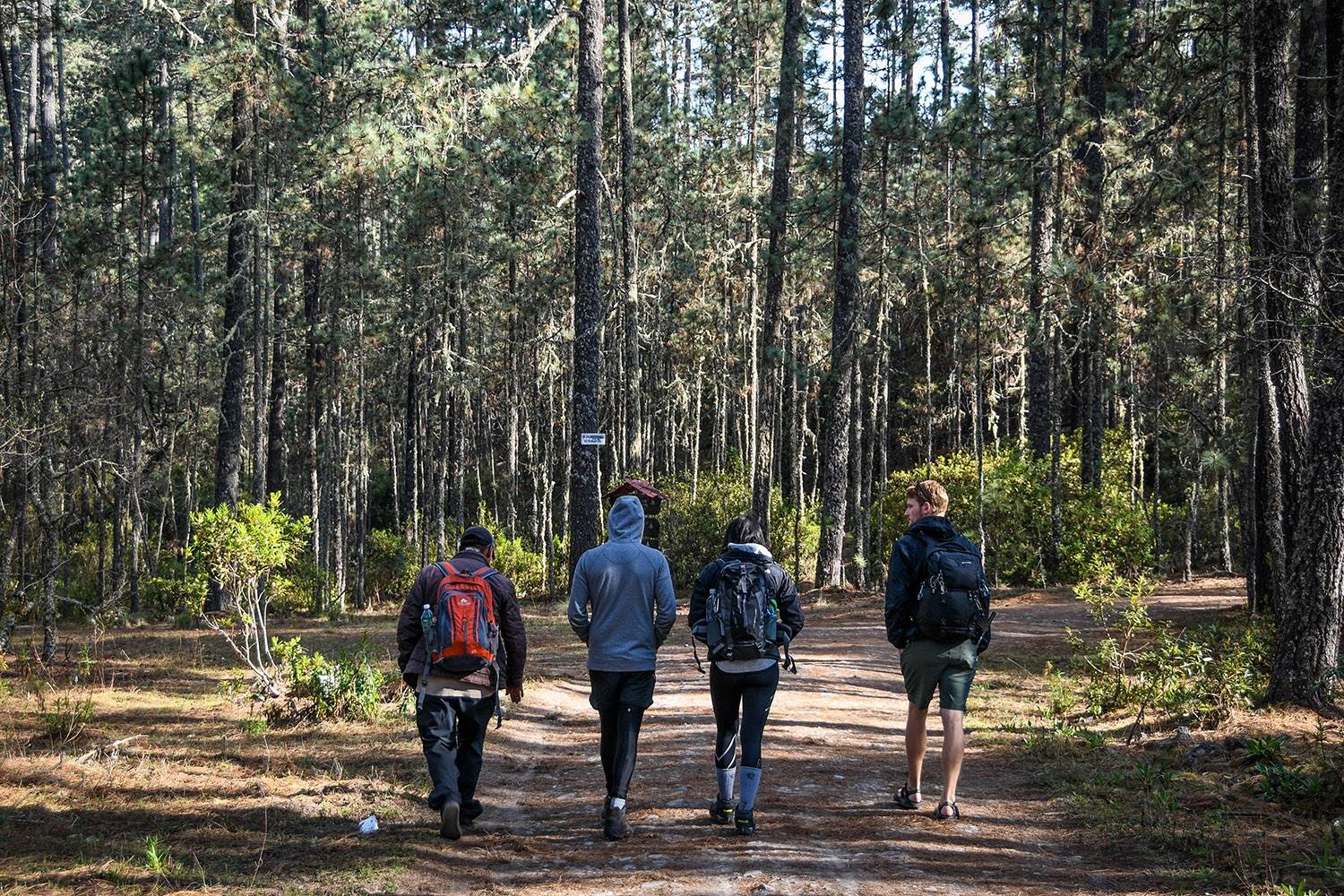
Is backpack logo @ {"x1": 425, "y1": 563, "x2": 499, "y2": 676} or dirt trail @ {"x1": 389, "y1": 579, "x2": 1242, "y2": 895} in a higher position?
backpack logo @ {"x1": 425, "y1": 563, "x2": 499, "y2": 676}

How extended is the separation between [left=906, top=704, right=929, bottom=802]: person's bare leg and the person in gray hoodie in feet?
5.19

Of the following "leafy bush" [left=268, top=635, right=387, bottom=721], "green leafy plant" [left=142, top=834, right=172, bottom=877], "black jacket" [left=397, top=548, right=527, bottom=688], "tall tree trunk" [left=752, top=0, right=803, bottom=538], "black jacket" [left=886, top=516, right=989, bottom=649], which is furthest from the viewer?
"tall tree trunk" [left=752, top=0, right=803, bottom=538]

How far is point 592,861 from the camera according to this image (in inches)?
226

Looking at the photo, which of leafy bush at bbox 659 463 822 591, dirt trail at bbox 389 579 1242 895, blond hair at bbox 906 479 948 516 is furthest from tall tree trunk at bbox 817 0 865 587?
blond hair at bbox 906 479 948 516

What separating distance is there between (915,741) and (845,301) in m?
15.1

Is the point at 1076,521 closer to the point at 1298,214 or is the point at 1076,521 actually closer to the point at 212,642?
the point at 1298,214

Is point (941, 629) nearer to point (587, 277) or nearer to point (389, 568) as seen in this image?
point (587, 277)

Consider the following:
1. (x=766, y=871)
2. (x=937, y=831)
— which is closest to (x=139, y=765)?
(x=766, y=871)

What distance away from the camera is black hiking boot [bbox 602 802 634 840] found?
6.09 metres

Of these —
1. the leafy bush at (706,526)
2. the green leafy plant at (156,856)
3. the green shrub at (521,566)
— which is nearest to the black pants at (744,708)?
the green leafy plant at (156,856)

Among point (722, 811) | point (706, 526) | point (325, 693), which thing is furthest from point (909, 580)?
point (706, 526)

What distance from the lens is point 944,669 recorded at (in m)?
6.29

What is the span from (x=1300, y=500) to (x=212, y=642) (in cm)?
1416

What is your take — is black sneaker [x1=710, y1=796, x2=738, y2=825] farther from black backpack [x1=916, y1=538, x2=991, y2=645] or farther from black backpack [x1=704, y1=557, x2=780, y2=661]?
black backpack [x1=916, y1=538, x2=991, y2=645]
